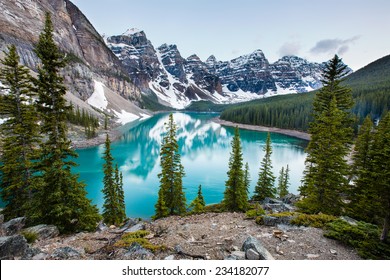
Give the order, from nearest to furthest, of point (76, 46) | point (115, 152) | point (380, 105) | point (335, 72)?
point (335, 72)
point (115, 152)
point (380, 105)
point (76, 46)

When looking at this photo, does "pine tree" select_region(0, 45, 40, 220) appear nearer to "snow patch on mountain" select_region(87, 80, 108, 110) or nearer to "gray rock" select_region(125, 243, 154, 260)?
"gray rock" select_region(125, 243, 154, 260)

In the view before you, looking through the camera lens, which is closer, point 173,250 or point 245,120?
point 173,250

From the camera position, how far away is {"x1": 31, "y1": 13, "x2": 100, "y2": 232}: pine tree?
9625 mm

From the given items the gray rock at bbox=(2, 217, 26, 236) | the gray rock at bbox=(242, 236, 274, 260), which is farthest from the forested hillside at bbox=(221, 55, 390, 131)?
the gray rock at bbox=(2, 217, 26, 236)

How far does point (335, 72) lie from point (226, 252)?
1500 centimetres

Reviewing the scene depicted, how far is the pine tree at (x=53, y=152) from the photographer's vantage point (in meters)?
9.62

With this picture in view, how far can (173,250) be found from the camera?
591cm

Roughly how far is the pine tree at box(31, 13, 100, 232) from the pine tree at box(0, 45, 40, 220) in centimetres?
114

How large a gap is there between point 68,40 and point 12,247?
180 metres

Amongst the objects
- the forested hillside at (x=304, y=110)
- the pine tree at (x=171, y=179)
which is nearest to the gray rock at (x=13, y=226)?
the pine tree at (x=171, y=179)

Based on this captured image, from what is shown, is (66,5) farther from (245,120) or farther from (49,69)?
(49,69)

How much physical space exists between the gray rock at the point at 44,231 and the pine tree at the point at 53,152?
1.73ft

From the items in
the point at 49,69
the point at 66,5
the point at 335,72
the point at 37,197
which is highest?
the point at 66,5

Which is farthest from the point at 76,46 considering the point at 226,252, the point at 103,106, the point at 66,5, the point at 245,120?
the point at 226,252
